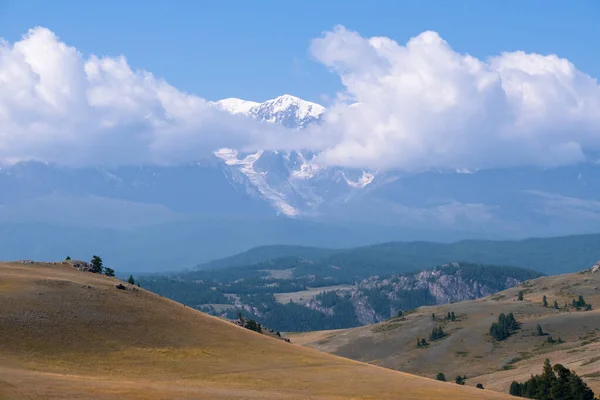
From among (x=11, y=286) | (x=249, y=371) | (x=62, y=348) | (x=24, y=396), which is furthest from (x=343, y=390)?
(x=11, y=286)

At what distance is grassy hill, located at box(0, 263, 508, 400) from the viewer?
76.7 m

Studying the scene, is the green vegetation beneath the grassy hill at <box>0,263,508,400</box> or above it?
beneath

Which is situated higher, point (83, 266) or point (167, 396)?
point (83, 266)

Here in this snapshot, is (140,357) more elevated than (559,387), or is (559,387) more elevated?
(140,357)

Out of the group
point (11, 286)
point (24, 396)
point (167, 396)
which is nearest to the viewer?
point (24, 396)

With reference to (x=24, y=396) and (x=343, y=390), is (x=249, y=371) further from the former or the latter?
(x=24, y=396)

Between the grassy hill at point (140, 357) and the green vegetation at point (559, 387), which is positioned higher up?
the grassy hill at point (140, 357)

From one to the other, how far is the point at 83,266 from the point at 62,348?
54.3m

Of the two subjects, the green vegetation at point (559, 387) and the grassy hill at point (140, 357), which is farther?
the green vegetation at point (559, 387)

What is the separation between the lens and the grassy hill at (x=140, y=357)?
7669cm

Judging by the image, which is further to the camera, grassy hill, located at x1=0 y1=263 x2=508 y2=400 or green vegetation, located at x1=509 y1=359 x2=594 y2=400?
green vegetation, located at x1=509 y1=359 x2=594 y2=400

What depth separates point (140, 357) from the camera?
306 ft

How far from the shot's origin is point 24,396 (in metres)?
64.4

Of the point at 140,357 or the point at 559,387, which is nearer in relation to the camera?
the point at 140,357
